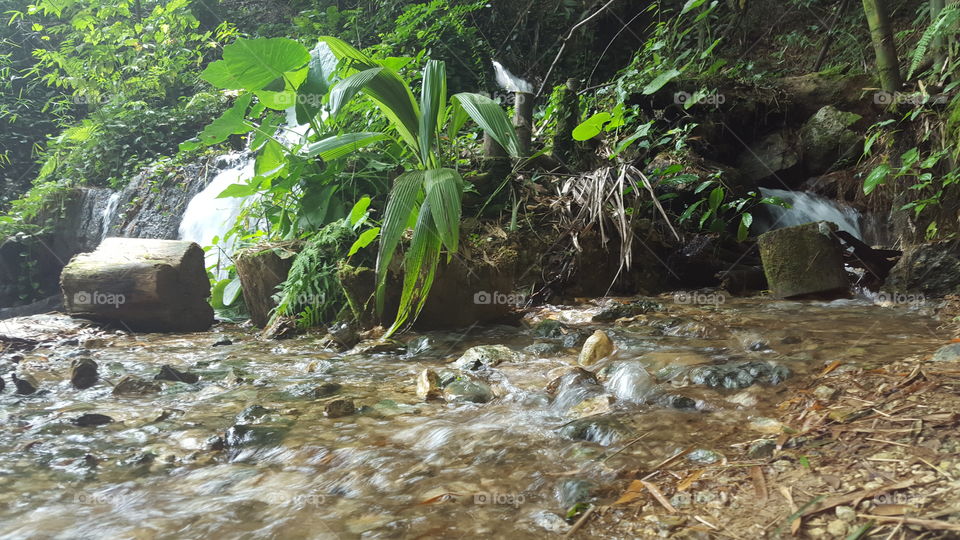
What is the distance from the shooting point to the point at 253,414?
205 centimetres

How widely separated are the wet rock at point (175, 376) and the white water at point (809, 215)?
4.26m

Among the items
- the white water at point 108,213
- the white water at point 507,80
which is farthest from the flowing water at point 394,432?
the white water at point 507,80

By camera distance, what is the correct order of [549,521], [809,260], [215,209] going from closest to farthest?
[549,521]
[809,260]
[215,209]

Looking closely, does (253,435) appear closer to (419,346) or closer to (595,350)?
(419,346)

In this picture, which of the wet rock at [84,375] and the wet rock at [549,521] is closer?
the wet rock at [549,521]

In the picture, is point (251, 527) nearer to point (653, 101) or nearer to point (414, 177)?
point (414, 177)

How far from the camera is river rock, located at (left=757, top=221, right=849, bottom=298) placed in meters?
3.45

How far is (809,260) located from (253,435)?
10.6ft

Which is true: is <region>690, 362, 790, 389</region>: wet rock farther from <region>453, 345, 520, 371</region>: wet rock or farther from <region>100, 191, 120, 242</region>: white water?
<region>100, 191, 120, 242</region>: white water

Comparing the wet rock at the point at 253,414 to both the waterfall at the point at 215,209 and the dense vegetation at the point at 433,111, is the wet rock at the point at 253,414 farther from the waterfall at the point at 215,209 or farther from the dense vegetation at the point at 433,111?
the waterfall at the point at 215,209

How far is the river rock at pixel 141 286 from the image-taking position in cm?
405

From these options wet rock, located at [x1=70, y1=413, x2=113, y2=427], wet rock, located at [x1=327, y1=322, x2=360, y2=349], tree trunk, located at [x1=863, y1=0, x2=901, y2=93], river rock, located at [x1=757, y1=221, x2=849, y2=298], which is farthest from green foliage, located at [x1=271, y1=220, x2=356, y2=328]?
tree trunk, located at [x1=863, y1=0, x2=901, y2=93]

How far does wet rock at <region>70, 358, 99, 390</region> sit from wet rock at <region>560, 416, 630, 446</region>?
2.21 meters

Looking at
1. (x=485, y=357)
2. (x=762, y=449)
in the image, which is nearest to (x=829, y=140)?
(x=485, y=357)
